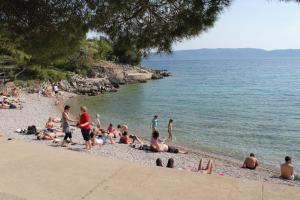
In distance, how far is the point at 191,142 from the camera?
2292cm

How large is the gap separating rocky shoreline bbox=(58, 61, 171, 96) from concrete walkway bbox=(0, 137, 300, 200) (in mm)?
40410

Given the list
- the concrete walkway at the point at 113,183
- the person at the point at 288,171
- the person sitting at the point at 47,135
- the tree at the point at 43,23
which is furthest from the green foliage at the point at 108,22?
the person sitting at the point at 47,135

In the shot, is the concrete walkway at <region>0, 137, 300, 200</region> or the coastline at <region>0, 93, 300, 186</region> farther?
the coastline at <region>0, 93, 300, 186</region>

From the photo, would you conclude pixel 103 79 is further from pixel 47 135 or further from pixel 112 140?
pixel 47 135

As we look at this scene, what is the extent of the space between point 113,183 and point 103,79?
50517 millimetres

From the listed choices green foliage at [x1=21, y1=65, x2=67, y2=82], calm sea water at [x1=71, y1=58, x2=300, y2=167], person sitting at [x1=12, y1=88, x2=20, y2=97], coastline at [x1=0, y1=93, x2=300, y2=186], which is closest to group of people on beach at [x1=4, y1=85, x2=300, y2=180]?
coastline at [x1=0, y1=93, x2=300, y2=186]

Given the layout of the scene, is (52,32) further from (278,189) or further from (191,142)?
(191,142)

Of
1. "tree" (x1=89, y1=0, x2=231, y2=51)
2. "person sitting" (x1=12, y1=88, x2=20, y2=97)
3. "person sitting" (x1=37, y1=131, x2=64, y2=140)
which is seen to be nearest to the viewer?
"tree" (x1=89, y1=0, x2=231, y2=51)

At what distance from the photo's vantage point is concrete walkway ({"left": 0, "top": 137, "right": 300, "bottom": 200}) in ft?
17.4

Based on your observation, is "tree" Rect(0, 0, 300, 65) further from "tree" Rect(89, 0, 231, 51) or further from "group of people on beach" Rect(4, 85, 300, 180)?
"group of people on beach" Rect(4, 85, 300, 180)

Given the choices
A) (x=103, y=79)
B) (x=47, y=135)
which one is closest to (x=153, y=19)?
(x=47, y=135)

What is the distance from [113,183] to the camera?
575 centimetres

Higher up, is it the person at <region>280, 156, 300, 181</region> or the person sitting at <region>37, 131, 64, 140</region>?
the person sitting at <region>37, 131, 64, 140</region>

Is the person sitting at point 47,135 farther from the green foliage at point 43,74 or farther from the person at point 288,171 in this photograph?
the green foliage at point 43,74
